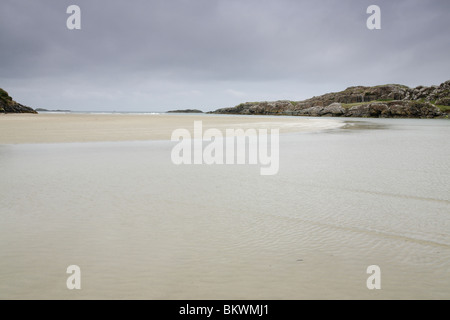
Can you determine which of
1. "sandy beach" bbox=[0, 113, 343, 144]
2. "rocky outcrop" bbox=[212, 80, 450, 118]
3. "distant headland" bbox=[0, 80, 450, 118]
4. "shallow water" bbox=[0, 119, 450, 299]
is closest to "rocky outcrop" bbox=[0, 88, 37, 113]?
"distant headland" bbox=[0, 80, 450, 118]

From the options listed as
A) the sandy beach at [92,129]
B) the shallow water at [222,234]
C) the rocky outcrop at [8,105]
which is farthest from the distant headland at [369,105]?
the shallow water at [222,234]

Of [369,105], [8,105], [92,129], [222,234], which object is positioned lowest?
[222,234]

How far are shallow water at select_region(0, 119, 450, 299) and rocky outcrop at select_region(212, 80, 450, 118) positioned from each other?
4070 inches

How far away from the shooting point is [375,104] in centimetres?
10025

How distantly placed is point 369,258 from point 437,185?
543 cm

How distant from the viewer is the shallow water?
312 centimetres

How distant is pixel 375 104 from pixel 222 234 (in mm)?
111574

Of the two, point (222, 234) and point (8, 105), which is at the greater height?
point (8, 105)

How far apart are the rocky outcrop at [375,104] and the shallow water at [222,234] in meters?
103

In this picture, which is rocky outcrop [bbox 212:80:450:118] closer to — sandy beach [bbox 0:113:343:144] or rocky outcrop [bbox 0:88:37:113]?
sandy beach [bbox 0:113:343:144]

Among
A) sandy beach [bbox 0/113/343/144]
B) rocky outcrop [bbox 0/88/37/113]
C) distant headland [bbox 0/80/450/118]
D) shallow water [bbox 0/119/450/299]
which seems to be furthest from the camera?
distant headland [bbox 0/80/450/118]

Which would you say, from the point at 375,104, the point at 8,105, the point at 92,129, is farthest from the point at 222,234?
the point at 375,104

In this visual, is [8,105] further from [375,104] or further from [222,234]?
[375,104]

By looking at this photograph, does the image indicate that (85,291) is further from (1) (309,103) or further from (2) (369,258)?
(1) (309,103)
